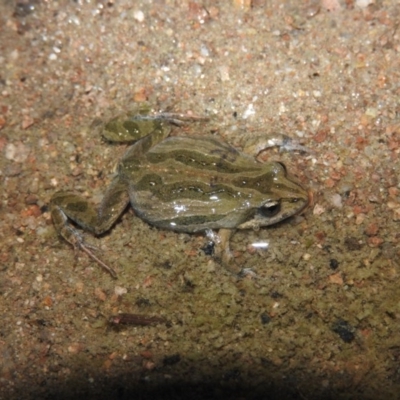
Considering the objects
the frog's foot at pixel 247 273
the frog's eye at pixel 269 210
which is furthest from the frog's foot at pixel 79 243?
the frog's eye at pixel 269 210

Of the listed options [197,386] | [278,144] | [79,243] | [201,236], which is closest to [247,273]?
[201,236]

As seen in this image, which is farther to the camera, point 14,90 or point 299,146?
point 14,90

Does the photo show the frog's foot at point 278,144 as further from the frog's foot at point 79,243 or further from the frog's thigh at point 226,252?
the frog's foot at point 79,243

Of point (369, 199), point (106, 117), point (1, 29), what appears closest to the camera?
point (369, 199)

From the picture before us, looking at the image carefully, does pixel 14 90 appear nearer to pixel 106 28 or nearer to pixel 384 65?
pixel 106 28

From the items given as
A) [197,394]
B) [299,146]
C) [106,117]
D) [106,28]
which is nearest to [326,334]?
[197,394]

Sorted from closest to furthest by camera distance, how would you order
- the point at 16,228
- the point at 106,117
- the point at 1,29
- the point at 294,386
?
the point at 294,386, the point at 16,228, the point at 106,117, the point at 1,29

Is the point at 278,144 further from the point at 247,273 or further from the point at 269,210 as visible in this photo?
the point at 247,273
